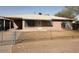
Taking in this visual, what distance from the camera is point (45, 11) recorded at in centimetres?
300

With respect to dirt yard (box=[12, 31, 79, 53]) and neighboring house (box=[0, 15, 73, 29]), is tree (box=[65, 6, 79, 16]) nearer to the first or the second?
neighboring house (box=[0, 15, 73, 29])

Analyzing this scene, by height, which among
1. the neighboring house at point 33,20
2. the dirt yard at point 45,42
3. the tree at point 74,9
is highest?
the tree at point 74,9

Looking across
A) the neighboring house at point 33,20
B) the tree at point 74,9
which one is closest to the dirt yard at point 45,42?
the neighboring house at point 33,20

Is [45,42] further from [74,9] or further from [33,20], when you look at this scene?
[74,9]

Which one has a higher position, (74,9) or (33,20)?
(74,9)

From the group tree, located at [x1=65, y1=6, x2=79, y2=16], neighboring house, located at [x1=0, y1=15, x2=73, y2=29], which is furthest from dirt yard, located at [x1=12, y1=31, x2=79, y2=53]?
tree, located at [x1=65, y1=6, x2=79, y2=16]

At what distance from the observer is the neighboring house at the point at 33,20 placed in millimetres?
2965

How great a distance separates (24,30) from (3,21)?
404mm

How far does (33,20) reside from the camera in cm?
304

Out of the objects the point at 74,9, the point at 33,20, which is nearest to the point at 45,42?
the point at 33,20

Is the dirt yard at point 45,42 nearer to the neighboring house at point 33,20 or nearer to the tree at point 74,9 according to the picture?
the neighboring house at point 33,20

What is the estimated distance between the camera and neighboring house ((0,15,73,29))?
9.73 ft
